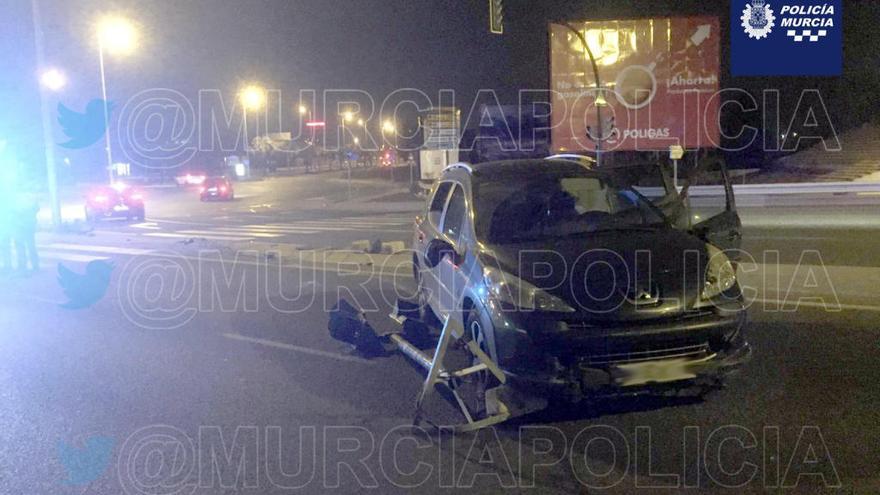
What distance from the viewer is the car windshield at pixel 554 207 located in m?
6.61

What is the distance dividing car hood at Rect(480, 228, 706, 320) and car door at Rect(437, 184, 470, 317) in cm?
41

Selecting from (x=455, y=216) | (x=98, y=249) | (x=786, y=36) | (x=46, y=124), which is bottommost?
(x=98, y=249)

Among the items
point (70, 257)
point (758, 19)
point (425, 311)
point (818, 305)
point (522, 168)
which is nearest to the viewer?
point (522, 168)

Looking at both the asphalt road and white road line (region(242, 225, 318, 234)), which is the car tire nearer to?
the asphalt road

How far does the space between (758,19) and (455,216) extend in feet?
76.8

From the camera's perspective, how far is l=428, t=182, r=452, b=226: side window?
25.7 ft

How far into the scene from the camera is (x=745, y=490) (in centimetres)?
459

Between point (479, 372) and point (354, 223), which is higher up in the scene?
point (479, 372)

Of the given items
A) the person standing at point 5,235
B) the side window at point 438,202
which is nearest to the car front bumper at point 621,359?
the side window at point 438,202

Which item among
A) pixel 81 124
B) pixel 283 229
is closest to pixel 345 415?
pixel 283 229

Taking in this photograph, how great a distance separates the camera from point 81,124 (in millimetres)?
30141

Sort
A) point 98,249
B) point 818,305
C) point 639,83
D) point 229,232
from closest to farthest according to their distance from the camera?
point 818,305 < point 98,249 < point 229,232 < point 639,83

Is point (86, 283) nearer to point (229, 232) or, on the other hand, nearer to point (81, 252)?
point (81, 252)

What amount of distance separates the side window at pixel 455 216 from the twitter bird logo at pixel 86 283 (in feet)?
21.9
